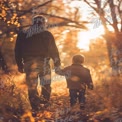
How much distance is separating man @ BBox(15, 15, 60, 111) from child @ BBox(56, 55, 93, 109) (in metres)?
0.33

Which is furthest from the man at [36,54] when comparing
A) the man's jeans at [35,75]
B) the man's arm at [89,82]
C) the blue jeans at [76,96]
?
the man's arm at [89,82]

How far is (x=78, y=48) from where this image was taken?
51500 mm

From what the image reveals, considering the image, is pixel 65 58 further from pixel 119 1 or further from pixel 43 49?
pixel 43 49

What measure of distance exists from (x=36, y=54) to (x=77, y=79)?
0.96 metres

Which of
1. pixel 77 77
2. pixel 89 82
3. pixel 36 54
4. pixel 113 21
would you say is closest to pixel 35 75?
pixel 36 54

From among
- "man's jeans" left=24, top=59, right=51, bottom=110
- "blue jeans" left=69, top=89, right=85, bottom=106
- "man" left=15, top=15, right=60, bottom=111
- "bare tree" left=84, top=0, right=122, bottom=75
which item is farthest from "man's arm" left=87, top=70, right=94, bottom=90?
"bare tree" left=84, top=0, right=122, bottom=75

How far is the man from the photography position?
8.38m

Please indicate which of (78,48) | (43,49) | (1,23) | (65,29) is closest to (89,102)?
(43,49)

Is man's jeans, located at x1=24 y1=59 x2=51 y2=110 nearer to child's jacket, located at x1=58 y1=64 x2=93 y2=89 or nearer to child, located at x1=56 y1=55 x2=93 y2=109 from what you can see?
child, located at x1=56 y1=55 x2=93 y2=109

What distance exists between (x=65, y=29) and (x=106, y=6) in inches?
468

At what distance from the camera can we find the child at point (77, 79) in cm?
858

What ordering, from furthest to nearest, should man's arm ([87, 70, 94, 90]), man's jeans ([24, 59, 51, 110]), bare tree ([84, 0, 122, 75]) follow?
bare tree ([84, 0, 122, 75])
man's arm ([87, 70, 94, 90])
man's jeans ([24, 59, 51, 110])

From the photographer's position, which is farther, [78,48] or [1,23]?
[78,48]

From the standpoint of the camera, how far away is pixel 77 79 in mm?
8734
